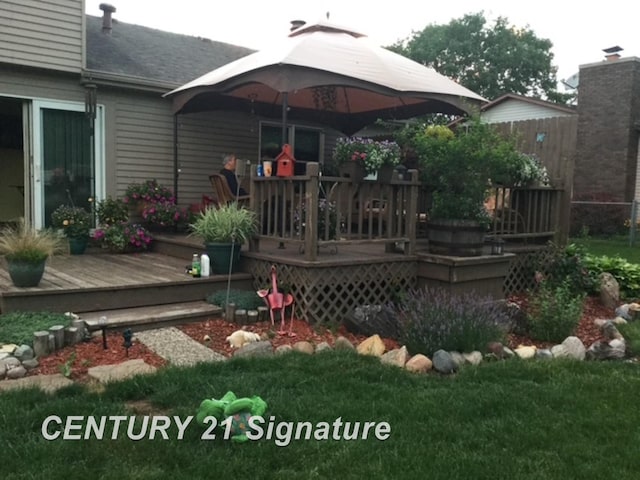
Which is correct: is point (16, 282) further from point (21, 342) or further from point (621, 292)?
point (621, 292)

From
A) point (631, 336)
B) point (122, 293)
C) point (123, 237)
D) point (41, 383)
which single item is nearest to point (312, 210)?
point (122, 293)

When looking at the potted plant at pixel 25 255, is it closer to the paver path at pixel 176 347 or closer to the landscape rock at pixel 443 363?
the paver path at pixel 176 347

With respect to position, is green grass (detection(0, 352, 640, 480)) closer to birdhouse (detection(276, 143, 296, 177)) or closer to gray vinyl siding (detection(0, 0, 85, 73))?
birdhouse (detection(276, 143, 296, 177))

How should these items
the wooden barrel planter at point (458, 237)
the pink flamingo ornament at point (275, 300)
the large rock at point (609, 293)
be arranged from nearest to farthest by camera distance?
1. the pink flamingo ornament at point (275, 300)
2. the wooden barrel planter at point (458, 237)
3. the large rock at point (609, 293)

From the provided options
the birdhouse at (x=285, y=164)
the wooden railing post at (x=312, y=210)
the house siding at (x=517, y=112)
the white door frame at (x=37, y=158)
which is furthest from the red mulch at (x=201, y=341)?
the house siding at (x=517, y=112)

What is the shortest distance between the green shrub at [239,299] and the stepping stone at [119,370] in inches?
55.6

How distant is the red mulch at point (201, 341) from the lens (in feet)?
12.4

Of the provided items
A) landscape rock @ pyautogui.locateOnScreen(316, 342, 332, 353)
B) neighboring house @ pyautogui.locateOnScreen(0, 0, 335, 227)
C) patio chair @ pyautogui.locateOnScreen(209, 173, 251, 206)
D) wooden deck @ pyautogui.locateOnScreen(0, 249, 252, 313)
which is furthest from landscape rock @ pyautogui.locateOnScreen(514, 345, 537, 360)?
neighboring house @ pyautogui.locateOnScreen(0, 0, 335, 227)

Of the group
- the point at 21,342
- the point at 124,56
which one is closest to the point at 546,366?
the point at 21,342

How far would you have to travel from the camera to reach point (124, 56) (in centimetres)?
867

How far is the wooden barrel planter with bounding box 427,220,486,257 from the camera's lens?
566cm

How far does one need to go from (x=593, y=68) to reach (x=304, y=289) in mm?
15318

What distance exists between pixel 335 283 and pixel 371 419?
7.67ft

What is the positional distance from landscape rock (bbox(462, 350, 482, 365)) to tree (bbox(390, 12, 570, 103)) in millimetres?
32335
